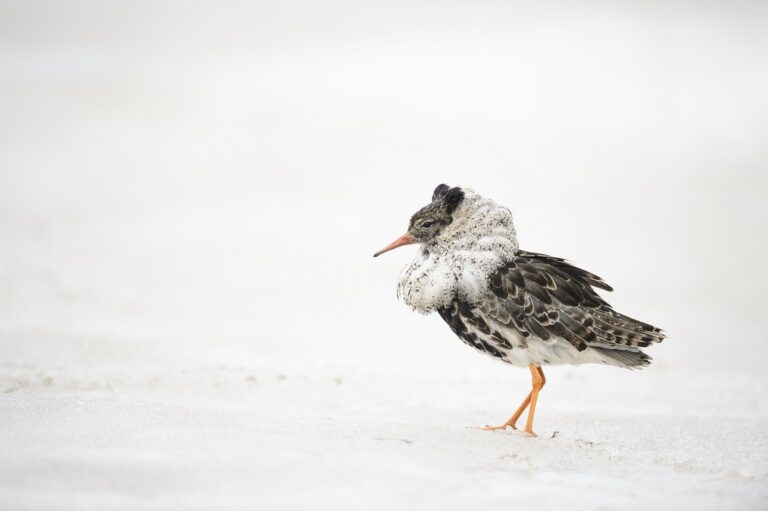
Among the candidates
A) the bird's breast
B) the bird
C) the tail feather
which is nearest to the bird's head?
the bird

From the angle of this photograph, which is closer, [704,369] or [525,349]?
[525,349]

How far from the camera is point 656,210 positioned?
43.5 ft

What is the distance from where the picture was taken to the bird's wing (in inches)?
221

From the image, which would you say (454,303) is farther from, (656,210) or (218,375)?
(656,210)

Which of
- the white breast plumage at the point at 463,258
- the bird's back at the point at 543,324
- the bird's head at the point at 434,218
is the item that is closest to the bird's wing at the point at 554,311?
the bird's back at the point at 543,324

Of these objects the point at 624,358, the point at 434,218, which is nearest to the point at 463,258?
the point at 434,218

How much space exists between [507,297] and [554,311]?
33 cm

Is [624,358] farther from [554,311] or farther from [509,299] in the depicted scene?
[509,299]

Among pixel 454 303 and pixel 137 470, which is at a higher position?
pixel 454 303

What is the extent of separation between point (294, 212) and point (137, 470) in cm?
916

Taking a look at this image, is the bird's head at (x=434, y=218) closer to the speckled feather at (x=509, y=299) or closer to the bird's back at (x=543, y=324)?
the speckled feather at (x=509, y=299)

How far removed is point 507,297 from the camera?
5.66 meters

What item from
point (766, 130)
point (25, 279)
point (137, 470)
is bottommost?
point (137, 470)

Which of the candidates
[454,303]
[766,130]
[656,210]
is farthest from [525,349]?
[766,130]
